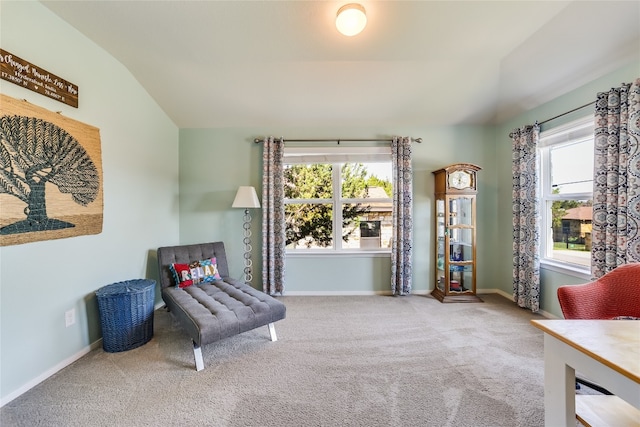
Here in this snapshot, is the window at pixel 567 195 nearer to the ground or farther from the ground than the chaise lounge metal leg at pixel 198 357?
farther from the ground

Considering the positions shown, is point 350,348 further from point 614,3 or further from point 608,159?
point 614,3

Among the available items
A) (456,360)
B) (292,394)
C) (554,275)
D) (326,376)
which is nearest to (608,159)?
(554,275)

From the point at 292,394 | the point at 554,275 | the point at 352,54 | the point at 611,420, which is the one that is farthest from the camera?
the point at 554,275

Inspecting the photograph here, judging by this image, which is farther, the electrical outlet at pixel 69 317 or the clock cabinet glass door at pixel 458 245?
the clock cabinet glass door at pixel 458 245

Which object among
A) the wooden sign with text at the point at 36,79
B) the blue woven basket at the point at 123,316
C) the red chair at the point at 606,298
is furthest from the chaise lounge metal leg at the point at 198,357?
the red chair at the point at 606,298

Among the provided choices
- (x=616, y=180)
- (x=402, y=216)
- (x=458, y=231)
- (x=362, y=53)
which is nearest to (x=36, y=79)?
(x=362, y=53)

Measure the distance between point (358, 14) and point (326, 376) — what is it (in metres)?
2.53

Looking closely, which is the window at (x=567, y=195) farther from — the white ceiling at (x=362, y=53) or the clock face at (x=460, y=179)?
the clock face at (x=460, y=179)

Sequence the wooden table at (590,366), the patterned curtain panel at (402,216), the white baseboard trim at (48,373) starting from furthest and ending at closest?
1. the patterned curtain panel at (402,216)
2. the white baseboard trim at (48,373)
3. the wooden table at (590,366)

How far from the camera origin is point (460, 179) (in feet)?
10.4

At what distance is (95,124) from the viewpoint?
2.19m

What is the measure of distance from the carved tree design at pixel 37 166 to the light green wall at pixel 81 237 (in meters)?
0.15

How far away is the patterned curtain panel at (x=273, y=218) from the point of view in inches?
131

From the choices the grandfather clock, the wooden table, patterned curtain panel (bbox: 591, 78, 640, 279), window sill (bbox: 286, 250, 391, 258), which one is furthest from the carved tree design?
patterned curtain panel (bbox: 591, 78, 640, 279)
